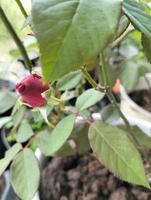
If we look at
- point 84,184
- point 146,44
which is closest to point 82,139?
point 84,184

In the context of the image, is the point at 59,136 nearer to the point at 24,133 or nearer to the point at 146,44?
the point at 24,133

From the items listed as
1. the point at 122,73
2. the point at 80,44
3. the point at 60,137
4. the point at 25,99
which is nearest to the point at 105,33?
the point at 80,44

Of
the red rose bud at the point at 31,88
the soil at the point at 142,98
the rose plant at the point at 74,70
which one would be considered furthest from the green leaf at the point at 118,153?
the soil at the point at 142,98

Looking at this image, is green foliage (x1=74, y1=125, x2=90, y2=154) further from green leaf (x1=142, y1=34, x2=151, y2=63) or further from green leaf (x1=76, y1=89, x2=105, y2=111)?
green leaf (x1=142, y1=34, x2=151, y2=63)

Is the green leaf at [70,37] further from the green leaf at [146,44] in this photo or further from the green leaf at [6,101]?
the green leaf at [6,101]

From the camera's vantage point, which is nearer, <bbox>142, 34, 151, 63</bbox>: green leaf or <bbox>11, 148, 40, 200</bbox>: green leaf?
<bbox>142, 34, 151, 63</bbox>: green leaf

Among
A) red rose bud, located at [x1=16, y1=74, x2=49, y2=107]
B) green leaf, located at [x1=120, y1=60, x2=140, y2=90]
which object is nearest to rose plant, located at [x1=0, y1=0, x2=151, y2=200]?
red rose bud, located at [x1=16, y1=74, x2=49, y2=107]
